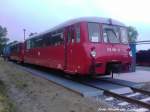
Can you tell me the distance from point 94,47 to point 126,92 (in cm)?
262

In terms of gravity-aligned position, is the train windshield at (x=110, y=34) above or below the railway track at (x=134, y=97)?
above

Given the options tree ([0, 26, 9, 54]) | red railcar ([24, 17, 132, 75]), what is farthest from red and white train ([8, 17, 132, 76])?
tree ([0, 26, 9, 54])

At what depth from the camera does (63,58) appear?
48.1ft

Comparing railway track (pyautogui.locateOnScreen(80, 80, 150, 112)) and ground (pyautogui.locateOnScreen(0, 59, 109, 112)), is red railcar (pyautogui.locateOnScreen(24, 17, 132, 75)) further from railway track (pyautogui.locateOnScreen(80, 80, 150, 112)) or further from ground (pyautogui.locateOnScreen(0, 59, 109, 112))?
railway track (pyautogui.locateOnScreen(80, 80, 150, 112))

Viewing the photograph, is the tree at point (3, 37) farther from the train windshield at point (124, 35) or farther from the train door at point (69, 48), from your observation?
the train windshield at point (124, 35)

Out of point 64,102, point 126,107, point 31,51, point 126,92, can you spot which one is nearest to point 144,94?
point 126,92

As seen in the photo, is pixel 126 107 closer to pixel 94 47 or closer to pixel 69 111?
pixel 69 111

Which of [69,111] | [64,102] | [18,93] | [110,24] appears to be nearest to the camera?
[69,111]

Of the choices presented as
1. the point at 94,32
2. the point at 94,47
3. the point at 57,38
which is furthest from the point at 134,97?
the point at 57,38

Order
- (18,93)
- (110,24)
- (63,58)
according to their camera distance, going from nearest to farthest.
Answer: (18,93)
(110,24)
(63,58)

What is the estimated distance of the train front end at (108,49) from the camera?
40.4 ft

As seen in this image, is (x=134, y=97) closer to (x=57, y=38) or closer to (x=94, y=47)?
(x=94, y=47)

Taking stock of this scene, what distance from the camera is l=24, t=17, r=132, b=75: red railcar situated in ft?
40.4

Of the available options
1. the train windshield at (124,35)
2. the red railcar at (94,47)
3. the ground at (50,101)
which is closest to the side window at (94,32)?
the red railcar at (94,47)
